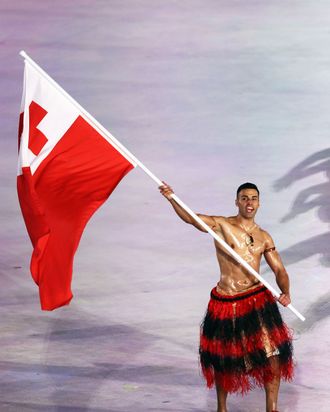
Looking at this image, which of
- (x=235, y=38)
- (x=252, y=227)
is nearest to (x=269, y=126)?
(x=235, y=38)

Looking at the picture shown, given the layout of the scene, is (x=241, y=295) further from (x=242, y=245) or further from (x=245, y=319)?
(x=242, y=245)

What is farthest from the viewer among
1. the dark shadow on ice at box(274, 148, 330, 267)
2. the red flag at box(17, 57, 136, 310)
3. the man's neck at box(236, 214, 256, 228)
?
the dark shadow on ice at box(274, 148, 330, 267)

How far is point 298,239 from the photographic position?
43.5 ft

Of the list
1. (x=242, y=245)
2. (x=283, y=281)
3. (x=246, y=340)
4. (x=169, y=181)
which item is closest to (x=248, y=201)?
(x=242, y=245)

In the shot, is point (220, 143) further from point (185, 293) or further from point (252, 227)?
point (252, 227)

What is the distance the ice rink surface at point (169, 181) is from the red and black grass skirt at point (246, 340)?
0.37m

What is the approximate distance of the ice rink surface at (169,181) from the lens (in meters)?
10.8

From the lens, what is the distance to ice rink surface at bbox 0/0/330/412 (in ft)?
35.3

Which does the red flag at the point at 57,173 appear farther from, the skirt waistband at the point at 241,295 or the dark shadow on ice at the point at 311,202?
the dark shadow on ice at the point at 311,202

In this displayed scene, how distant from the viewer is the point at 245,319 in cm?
981

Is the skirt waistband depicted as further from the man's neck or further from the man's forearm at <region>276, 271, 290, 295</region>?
the man's neck

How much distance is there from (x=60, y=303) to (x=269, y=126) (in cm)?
661

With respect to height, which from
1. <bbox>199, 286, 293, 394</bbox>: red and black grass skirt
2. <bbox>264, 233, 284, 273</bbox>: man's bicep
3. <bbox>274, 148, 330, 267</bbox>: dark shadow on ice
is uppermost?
<bbox>264, 233, 284, 273</bbox>: man's bicep

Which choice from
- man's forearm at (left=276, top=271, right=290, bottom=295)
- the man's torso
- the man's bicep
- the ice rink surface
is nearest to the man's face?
the man's torso
